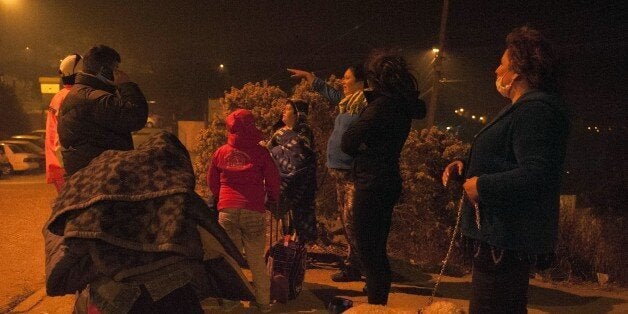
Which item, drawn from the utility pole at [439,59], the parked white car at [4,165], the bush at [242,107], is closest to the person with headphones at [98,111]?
the bush at [242,107]

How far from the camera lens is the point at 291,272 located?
4.57 meters

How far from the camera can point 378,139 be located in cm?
369

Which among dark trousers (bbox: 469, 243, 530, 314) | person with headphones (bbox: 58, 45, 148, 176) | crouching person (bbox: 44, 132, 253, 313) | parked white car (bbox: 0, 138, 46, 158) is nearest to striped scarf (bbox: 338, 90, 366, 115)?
person with headphones (bbox: 58, 45, 148, 176)

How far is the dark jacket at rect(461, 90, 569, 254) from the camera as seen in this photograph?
205 centimetres

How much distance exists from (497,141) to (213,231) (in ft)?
4.16

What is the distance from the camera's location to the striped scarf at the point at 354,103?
4.38 m

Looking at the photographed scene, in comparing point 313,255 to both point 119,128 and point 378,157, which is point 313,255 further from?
point 119,128

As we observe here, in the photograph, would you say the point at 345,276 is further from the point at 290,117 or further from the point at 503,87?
the point at 503,87

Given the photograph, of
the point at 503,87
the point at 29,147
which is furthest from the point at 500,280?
the point at 29,147

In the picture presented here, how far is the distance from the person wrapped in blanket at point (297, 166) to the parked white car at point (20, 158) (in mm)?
14293

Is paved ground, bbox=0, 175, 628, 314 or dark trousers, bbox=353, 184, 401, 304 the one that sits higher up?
dark trousers, bbox=353, 184, 401, 304

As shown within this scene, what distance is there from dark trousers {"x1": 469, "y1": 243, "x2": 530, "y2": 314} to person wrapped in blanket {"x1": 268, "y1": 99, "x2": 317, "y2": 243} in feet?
8.69

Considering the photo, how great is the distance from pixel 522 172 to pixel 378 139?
1700mm

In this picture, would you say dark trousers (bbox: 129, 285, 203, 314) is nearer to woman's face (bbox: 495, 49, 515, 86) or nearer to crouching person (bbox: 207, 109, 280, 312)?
woman's face (bbox: 495, 49, 515, 86)
